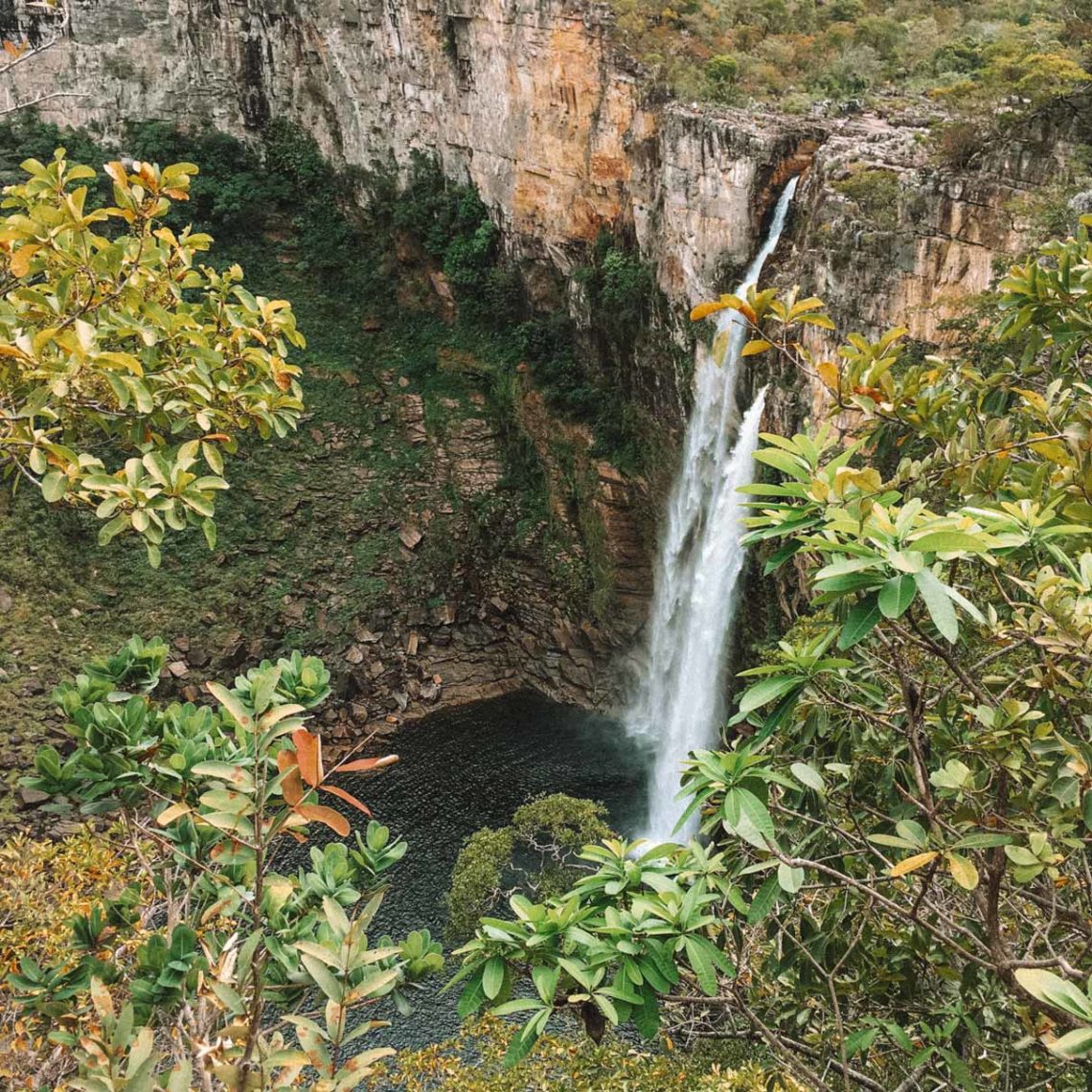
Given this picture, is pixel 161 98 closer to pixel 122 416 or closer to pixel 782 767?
pixel 122 416

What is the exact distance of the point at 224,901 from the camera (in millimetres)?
2898

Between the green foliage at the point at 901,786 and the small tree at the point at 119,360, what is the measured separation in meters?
1.85

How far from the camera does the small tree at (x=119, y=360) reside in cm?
317

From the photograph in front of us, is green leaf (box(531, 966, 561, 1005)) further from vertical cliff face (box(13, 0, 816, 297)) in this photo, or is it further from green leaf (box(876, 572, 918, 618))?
vertical cliff face (box(13, 0, 816, 297))

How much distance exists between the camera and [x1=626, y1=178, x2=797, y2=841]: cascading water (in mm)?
12367

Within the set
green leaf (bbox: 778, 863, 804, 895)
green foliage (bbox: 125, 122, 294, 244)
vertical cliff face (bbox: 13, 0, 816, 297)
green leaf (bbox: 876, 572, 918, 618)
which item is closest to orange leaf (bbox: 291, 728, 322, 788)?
green leaf (bbox: 876, 572, 918, 618)

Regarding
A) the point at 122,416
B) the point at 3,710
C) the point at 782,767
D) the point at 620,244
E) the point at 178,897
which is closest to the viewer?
the point at 782,767

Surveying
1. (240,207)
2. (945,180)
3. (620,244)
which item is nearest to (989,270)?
(945,180)

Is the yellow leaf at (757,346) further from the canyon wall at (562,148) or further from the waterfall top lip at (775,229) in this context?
the waterfall top lip at (775,229)

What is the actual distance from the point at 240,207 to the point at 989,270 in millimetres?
15282

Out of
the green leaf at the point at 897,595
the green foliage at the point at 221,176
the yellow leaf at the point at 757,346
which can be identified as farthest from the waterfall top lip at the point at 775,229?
the green foliage at the point at 221,176

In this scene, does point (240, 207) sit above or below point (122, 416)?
below

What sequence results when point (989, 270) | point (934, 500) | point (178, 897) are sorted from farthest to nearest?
point (989, 270) → point (934, 500) → point (178, 897)

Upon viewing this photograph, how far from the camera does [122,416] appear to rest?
3.52m
